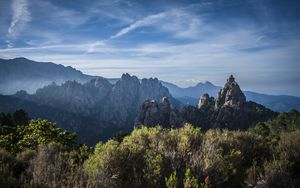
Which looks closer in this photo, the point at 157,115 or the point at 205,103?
the point at 157,115

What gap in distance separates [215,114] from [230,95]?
19135 mm

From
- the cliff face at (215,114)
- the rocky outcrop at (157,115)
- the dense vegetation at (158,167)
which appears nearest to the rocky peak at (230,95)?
the cliff face at (215,114)

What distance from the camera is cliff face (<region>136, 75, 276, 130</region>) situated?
387ft

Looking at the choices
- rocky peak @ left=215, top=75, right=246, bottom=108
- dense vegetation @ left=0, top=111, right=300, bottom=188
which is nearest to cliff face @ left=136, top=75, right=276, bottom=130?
rocky peak @ left=215, top=75, right=246, bottom=108

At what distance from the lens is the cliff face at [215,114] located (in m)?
118

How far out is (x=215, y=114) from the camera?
125000 millimetres

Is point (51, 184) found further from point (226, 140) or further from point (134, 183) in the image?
point (226, 140)

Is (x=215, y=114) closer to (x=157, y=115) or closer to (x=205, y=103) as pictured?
(x=205, y=103)

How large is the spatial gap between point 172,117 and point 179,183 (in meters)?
113

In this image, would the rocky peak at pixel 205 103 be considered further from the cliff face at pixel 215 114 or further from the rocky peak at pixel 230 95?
the rocky peak at pixel 230 95

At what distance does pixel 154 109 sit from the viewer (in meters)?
126

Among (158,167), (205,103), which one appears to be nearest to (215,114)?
(205,103)

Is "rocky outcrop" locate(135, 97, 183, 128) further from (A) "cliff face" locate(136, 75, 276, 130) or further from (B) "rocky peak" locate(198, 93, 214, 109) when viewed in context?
(B) "rocky peak" locate(198, 93, 214, 109)

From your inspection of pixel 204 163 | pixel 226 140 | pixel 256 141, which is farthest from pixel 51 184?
pixel 256 141
